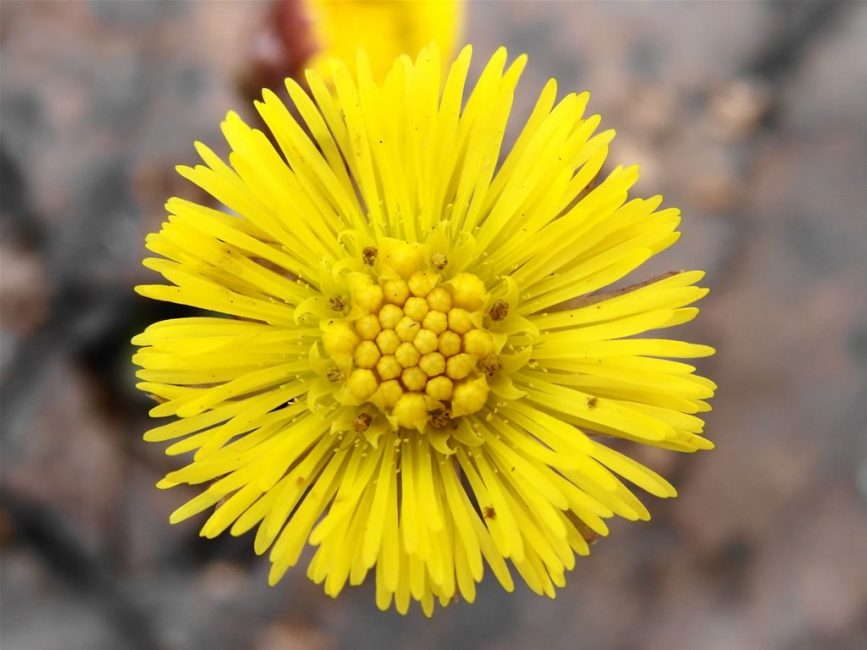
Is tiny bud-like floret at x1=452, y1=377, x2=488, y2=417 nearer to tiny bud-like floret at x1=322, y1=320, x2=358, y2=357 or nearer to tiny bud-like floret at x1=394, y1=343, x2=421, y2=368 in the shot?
tiny bud-like floret at x1=394, y1=343, x2=421, y2=368

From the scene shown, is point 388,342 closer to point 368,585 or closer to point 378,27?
point 378,27

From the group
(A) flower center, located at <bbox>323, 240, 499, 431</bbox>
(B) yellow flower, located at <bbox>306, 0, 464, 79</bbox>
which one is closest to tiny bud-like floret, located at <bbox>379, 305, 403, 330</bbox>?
(A) flower center, located at <bbox>323, 240, 499, 431</bbox>

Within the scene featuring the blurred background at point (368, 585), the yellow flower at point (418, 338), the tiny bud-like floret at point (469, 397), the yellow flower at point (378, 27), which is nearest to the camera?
the yellow flower at point (418, 338)


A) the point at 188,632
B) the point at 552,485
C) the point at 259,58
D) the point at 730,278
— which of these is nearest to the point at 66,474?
the point at 188,632

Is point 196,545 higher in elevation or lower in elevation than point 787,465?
lower

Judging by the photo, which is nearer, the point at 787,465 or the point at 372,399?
the point at 372,399

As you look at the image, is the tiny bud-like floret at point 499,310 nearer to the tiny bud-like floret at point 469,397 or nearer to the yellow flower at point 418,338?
the yellow flower at point 418,338

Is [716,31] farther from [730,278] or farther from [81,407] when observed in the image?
[81,407]

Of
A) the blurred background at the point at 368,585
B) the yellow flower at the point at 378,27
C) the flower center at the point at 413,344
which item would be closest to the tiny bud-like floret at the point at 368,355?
the flower center at the point at 413,344

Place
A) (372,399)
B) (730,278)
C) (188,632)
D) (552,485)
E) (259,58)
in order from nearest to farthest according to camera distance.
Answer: (552,485), (372,399), (259,58), (188,632), (730,278)
